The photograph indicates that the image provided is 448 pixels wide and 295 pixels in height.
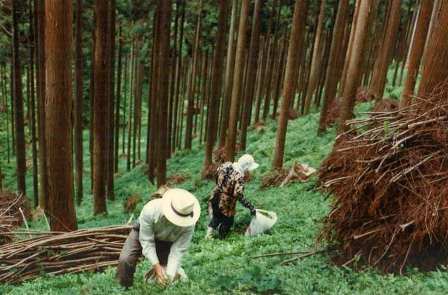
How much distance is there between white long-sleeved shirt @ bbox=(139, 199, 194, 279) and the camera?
4.57m

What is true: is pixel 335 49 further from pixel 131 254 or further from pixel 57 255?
pixel 131 254

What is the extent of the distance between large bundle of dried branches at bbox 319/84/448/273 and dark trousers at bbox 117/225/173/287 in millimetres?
1912

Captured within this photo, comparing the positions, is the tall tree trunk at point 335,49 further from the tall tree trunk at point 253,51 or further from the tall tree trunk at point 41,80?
the tall tree trunk at point 41,80

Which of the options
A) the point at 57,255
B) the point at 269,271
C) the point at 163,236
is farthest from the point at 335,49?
the point at 163,236

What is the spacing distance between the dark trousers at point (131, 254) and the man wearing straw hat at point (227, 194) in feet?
9.78

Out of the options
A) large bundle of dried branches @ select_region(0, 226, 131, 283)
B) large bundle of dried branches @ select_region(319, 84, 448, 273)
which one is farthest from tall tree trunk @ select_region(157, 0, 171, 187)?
large bundle of dried branches @ select_region(319, 84, 448, 273)

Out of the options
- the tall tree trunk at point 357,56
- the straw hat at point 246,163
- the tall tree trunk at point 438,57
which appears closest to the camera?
the tall tree trunk at point 438,57

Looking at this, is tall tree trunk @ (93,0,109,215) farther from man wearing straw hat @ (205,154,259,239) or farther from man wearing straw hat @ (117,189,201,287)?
man wearing straw hat @ (117,189,201,287)

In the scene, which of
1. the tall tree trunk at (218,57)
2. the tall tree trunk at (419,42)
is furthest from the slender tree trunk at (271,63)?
the tall tree trunk at (419,42)

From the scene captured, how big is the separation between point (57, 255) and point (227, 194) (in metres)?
2.92

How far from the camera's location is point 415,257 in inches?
188

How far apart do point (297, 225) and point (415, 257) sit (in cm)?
309

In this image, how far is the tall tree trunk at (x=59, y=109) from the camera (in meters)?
6.71

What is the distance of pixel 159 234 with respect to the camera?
15.6 ft
